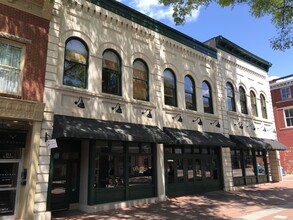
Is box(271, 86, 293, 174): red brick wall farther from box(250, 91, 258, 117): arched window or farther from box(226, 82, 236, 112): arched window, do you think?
box(226, 82, 236, 112): arched window

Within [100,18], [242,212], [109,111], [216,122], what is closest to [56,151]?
[109,111]

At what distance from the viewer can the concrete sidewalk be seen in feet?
30.9

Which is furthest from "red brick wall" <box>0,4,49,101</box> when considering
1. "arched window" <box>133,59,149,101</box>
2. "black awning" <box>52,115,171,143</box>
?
"arched window" <box>133,59,149,101</box>

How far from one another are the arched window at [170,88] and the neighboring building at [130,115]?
6 cm

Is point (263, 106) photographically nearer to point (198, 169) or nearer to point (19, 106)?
point (198, 169)

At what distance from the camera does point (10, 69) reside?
929 cm

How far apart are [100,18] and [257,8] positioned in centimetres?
745

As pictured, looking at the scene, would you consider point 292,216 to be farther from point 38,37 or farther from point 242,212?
point 38,37

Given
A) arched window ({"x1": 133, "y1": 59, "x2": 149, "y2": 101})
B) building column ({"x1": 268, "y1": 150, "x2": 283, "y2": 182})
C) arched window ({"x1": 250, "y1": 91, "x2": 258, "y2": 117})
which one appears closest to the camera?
arched window ({"x1": 133, "y1": 59, "x2": 149, "y2": 101})

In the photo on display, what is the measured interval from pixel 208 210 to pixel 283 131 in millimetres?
24154

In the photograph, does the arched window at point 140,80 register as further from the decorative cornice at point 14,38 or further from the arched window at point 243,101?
the arched window at point 243,101

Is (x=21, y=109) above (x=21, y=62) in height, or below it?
below

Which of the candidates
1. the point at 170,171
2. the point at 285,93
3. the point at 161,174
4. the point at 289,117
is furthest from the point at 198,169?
the point at 285,93

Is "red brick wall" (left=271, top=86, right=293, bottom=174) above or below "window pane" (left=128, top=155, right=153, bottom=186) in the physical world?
above
